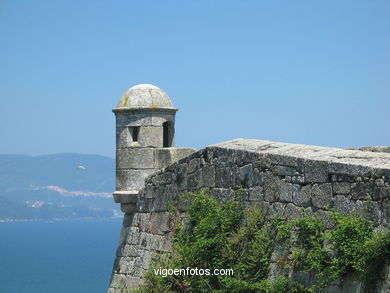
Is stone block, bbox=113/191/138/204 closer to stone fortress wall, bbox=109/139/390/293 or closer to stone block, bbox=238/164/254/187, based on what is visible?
stone fortress wall, bbox=109/139/390/293

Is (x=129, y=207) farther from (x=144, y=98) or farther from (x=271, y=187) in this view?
(x=271, y=187)

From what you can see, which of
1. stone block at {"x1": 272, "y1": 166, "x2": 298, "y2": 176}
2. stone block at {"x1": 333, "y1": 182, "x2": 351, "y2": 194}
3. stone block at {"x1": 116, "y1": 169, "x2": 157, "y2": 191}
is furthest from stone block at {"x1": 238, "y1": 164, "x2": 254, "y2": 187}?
stone block at {"x1": 116, "y1": 169, "x2": 157, "y2": 191}

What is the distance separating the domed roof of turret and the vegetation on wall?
9.05 ft

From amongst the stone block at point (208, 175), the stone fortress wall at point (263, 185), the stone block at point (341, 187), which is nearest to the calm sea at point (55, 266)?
the stone fortress wall at point (263, 185)

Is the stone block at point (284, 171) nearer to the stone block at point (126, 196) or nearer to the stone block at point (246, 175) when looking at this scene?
the stone block at point (246, 175)

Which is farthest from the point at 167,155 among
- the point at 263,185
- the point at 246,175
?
the point at 263,185

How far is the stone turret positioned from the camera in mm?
14602

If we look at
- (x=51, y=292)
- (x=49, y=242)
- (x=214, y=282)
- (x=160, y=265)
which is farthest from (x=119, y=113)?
(x=49, y=242)

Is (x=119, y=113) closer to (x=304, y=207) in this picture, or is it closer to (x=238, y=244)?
(x=238, y=244)

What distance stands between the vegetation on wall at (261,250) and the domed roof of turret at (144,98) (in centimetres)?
276

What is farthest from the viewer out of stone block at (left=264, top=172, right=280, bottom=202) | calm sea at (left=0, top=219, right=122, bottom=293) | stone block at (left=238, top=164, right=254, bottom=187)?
calm sea at (left=0, top=219, right=122, bottom=293)

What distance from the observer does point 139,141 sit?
14.7 metres

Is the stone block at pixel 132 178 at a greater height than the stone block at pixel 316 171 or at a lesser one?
greater

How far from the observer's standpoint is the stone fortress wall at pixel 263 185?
9.03 metres
